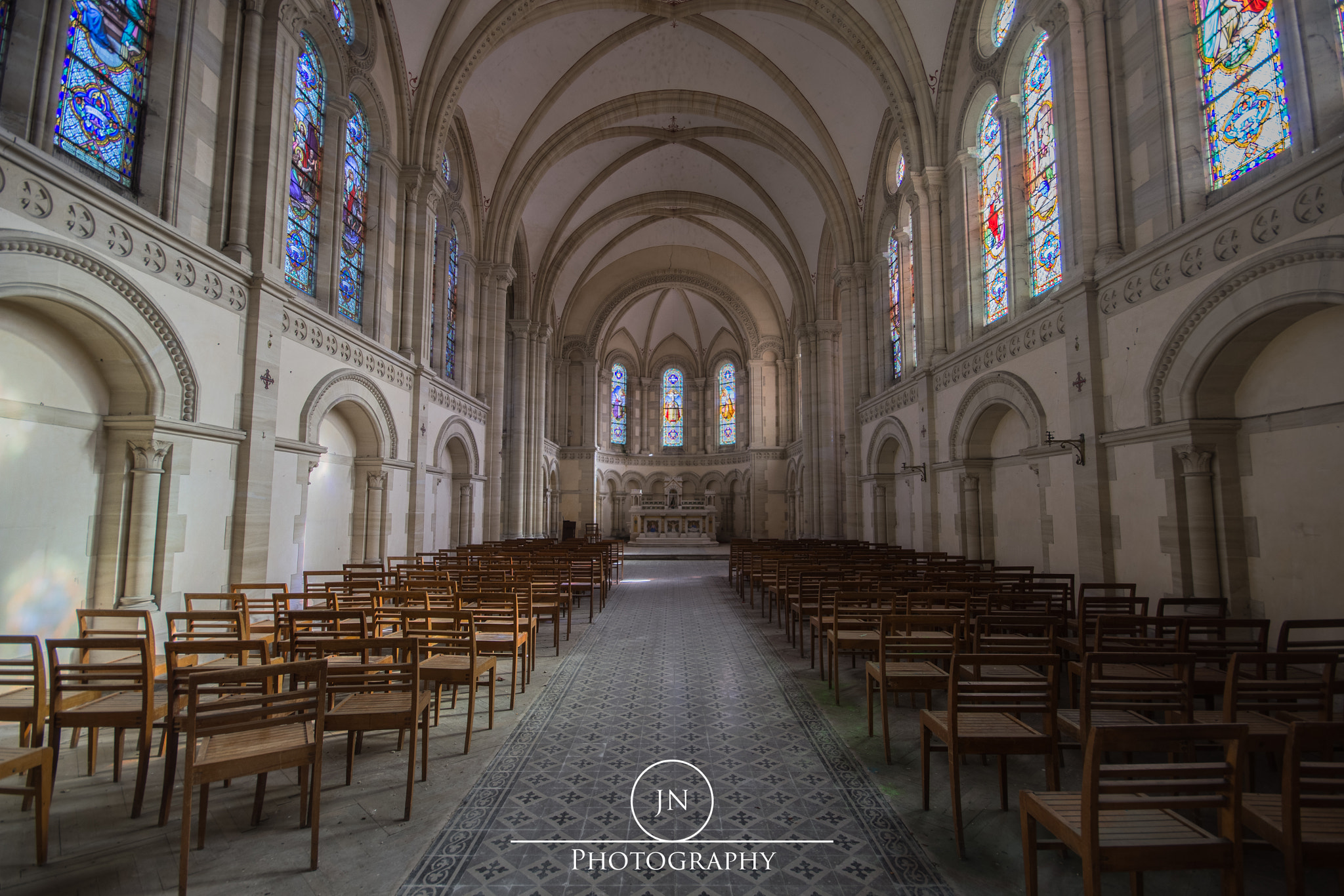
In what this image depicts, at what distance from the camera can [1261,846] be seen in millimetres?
2484

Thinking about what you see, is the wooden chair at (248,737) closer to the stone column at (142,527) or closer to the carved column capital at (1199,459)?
the stone column at (142,527)

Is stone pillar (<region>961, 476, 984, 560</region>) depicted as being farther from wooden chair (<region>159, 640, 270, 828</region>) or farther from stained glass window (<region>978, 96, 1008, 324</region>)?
wooden chair (<region>159, 640, 270, 828</region>)

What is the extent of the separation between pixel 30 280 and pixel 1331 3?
1149 centimetres

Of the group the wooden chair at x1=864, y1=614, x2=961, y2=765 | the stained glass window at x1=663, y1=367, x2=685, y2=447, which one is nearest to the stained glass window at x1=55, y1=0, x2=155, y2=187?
the wooden chair at x1=864, y1=614, x2=961, y2=765

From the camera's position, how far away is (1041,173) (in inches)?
395

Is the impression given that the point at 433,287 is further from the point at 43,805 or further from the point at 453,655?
the point at 43,805

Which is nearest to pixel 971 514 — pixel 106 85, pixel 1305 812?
pixel 1305 812

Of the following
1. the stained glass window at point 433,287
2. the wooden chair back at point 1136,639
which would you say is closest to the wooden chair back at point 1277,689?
the wooden chair back at point 1136,639

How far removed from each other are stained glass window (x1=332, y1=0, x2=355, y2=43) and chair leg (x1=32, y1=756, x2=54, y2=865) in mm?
12017

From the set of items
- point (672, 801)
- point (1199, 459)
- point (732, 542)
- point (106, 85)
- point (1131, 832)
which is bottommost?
point (672, 801)

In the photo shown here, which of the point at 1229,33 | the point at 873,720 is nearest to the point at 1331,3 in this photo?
the point at 1229,33

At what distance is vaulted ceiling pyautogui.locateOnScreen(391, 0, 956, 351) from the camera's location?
13352 mm

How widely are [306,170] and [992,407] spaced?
1248 centimetres

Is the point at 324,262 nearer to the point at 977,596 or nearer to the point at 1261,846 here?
the point at 977,596
